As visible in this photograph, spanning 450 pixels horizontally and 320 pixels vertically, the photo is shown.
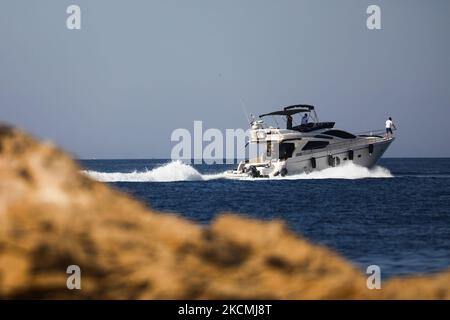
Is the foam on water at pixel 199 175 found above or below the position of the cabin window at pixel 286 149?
below

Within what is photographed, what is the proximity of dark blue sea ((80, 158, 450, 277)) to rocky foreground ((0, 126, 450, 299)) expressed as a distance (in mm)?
1431

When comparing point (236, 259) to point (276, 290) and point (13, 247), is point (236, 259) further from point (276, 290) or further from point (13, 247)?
point (13, 247)

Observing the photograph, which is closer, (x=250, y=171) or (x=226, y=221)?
(x=226, y=221)

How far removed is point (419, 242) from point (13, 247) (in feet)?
54.0

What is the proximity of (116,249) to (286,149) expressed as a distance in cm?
5164

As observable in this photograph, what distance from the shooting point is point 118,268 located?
4.67m

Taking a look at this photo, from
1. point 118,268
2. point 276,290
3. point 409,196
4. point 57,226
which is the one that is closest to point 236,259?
point 276,290

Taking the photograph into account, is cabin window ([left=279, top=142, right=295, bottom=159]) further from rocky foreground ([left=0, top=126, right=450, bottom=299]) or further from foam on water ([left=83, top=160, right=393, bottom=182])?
rocky foreground ([left=0, top=126, right=450, bottom=299])

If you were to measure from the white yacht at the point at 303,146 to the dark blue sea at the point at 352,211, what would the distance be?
1082 mm

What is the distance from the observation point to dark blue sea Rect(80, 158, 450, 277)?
1683 cm

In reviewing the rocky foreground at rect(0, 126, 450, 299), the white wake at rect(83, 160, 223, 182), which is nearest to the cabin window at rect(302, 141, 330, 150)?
the white wake at rect(83, 160, 223, 182)

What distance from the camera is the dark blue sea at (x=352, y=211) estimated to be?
1683cm

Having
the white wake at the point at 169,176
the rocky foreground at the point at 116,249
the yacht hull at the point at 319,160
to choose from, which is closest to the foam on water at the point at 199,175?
the white wake at the point at 169,176

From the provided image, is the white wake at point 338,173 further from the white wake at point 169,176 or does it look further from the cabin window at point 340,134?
the white wake at point 169,176
